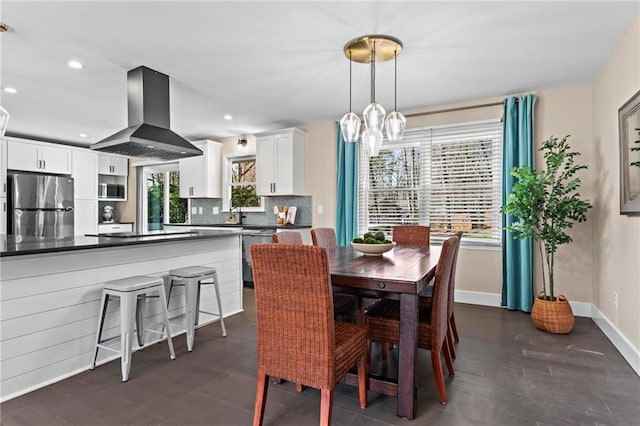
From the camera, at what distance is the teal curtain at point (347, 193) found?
4.96 m

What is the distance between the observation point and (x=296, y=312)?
5.43ft

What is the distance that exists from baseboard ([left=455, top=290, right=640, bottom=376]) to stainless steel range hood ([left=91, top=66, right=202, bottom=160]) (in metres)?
3.74

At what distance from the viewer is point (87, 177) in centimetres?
661

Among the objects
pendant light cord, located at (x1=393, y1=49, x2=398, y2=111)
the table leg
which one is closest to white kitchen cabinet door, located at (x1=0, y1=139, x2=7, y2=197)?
pendant light cord, located at (x1=393, y1=49, x2=398, y2=111)

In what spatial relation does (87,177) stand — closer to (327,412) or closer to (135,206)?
(135,206)

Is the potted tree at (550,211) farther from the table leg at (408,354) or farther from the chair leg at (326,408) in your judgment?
the chair leg at (326,408)

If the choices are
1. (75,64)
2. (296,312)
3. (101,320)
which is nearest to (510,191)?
(296,312)

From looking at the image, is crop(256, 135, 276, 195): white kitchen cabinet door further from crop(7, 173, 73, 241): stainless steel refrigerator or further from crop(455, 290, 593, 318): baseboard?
crop(7, 173, 73, 241): stainless steel refrigerator

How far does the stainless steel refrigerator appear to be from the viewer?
5.54m

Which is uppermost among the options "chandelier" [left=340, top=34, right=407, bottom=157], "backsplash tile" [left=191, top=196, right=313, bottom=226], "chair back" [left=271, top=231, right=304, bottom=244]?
"chandelier" [left=340, top=34, right=407, bottom=157]

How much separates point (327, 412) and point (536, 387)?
4.93 feet

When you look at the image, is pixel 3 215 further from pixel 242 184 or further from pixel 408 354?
pixel 408 354

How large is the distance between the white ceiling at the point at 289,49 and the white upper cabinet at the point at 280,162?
2.55ft

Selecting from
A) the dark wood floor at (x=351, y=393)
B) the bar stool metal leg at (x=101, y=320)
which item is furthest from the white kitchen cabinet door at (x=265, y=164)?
the bar stool metal leg at (x=101, y=320)
